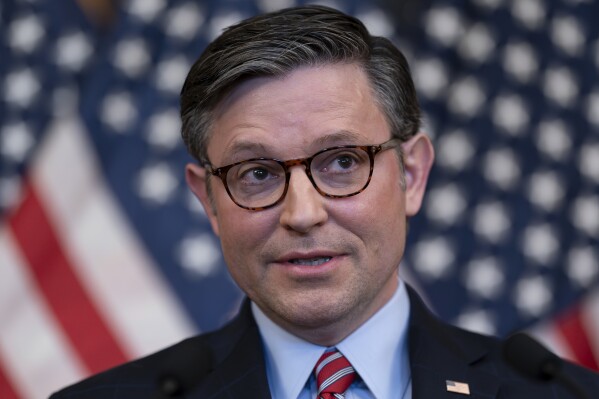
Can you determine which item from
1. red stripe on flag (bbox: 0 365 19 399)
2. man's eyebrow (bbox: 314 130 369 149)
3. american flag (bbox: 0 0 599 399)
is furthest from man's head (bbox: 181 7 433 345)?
red stripe on flag (bbox: 0 365 19 399)

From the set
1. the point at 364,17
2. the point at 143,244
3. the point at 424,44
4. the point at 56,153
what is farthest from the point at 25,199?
the point at 424,44

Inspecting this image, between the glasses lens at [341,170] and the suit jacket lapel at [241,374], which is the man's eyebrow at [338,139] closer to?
the glasses lens at [341,170]

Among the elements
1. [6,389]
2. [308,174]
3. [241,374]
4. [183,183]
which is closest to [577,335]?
[183,183]

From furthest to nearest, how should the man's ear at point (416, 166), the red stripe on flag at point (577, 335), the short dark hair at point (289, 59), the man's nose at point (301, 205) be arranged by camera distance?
1. the red stripe on flag at point (577, 335)
2. the man's ear at point (416, 166)
3. the short dark hair at point (289, 59)
4. the man's nose at point (301, 205)

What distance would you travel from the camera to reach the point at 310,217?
70.8 inches

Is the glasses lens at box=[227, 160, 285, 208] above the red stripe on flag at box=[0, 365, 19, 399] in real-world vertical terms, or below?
above

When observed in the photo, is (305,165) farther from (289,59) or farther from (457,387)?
(457,387)

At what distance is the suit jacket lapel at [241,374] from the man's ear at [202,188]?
0.89 ft

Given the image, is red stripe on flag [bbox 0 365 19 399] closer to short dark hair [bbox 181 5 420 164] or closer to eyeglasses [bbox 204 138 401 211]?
short dark hair [bbox 181 5 420 164]

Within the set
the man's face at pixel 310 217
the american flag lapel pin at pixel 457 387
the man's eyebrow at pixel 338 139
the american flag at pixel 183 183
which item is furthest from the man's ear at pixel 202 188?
the american flag at pixel 183 183

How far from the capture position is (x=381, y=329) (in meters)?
2.01

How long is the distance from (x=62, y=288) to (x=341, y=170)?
193 cm

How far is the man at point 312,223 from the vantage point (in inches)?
73.2

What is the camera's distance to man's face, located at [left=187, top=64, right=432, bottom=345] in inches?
72.6
